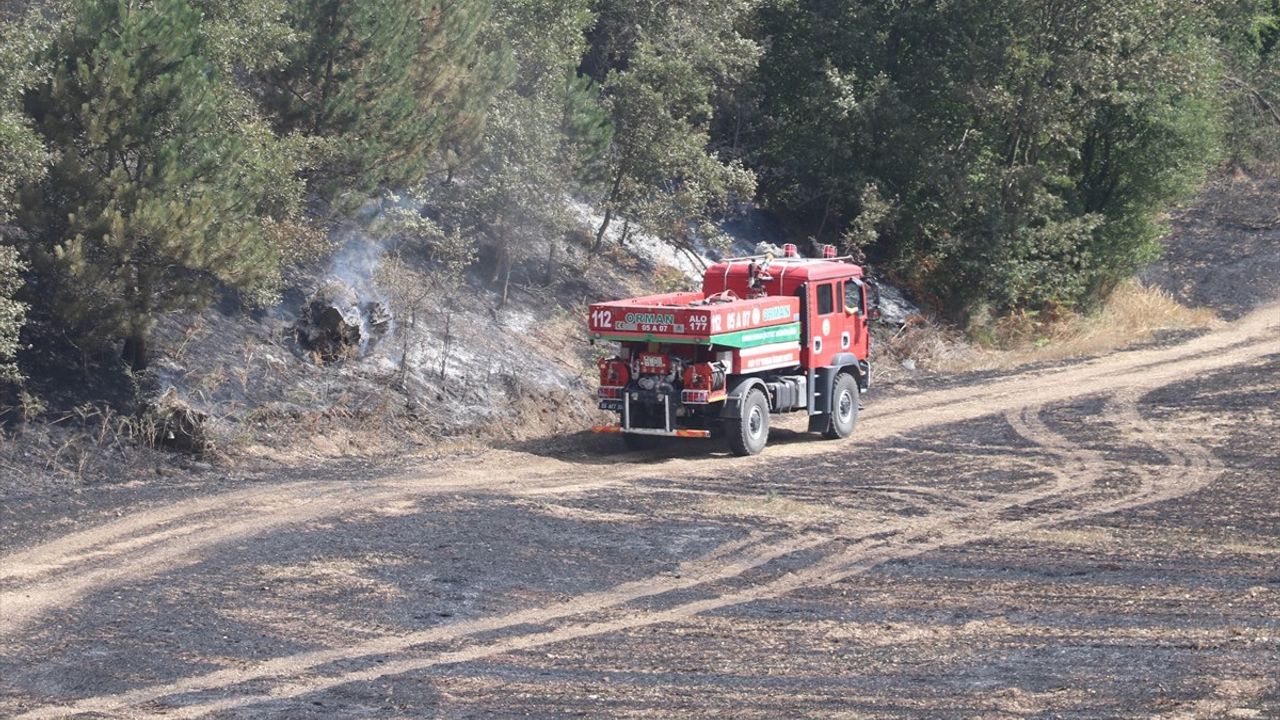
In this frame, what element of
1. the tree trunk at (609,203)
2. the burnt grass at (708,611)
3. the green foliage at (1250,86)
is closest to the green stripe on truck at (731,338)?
the burnt grass at (708,611)

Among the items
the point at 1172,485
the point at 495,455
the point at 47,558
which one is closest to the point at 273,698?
the point at 47,558

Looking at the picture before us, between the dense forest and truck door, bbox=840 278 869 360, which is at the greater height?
the dense forest

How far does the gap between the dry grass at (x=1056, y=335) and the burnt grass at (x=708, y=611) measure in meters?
12.4

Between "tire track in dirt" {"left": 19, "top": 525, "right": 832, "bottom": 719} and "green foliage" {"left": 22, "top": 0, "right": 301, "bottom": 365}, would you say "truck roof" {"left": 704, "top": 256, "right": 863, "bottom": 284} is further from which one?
"green foliage" {"left": 22, "top": 0, "right": 301, "bottom": 365}

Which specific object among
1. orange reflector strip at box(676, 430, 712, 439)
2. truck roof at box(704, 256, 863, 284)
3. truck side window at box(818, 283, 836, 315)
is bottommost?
orange reflector strip at box(676, 430, 712, 439)

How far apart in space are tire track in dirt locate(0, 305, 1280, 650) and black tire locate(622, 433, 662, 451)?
0.88 m

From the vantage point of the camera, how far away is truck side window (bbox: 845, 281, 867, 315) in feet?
71.9

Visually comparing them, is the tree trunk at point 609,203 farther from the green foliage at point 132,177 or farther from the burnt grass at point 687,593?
the green foliage at point 132,177

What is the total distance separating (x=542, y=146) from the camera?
1002 inches

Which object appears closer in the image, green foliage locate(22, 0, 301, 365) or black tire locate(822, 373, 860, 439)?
green foliage locate(22, 0, 301, 365)

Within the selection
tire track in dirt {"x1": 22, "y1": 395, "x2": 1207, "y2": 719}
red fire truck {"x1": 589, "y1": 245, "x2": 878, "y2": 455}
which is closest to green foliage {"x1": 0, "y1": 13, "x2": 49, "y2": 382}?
red fire truck {"x1": 589, "y1": 245, "x2": 878, "y2": 455}

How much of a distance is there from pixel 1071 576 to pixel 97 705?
28.4 feet

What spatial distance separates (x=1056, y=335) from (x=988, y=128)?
5041mm

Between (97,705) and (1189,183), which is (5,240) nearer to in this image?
(97,705)
